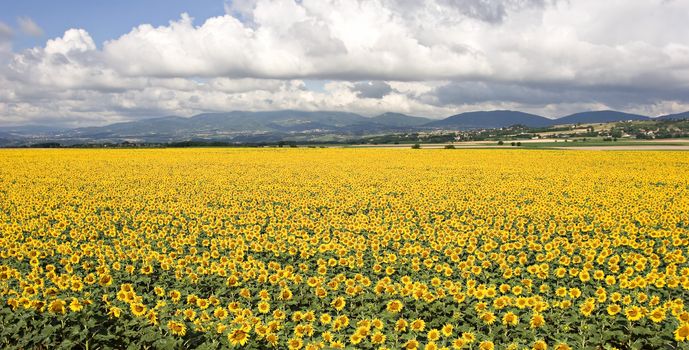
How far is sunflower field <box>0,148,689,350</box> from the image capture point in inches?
272

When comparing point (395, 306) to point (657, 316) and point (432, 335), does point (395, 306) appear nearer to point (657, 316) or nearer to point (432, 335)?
point (432, 335)

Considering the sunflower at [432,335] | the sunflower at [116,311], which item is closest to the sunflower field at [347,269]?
the sunflower at [432,335]

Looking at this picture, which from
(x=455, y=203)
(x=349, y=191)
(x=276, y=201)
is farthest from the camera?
(x=349, y=191)

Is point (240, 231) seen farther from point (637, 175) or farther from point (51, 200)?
point (637, 175)

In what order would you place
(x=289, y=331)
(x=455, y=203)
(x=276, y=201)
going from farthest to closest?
(x=276, y=201)
(x=455, y=203)
(x=289, y=331)

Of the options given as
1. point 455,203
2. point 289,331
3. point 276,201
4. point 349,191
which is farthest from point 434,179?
point 289,331

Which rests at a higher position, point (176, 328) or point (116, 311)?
point (116, 311)

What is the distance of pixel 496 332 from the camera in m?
7.24

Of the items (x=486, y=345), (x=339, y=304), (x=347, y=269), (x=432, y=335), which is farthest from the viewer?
(x=347, y=269)

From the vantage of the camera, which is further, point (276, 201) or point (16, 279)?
point (276, 201)

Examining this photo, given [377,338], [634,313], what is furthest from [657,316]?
[377,338]

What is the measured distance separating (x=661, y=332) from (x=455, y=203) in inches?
519

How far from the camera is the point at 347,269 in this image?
11.4 m

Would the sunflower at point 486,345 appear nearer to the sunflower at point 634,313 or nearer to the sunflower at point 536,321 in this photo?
the sunflower at point 536,321
